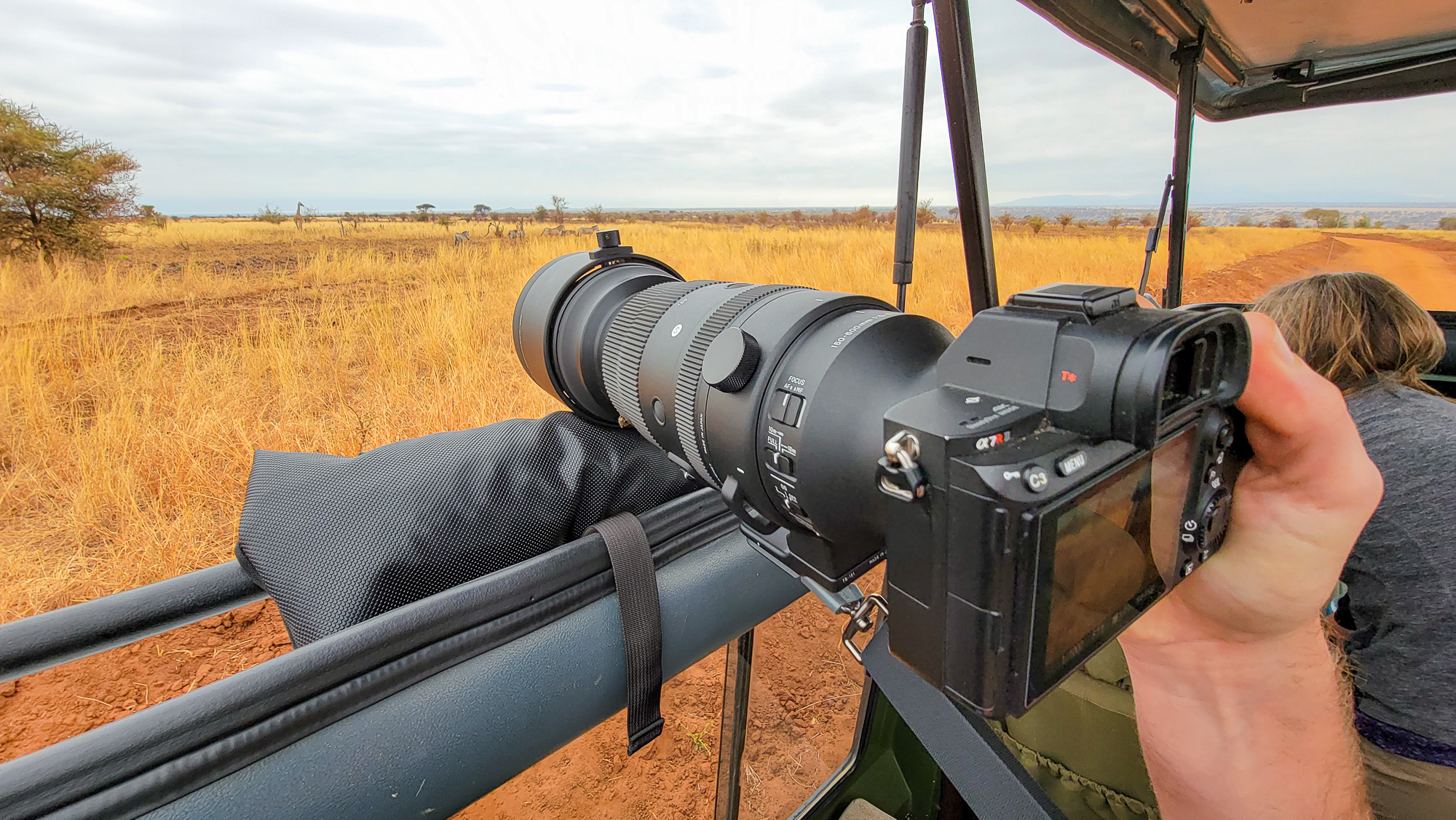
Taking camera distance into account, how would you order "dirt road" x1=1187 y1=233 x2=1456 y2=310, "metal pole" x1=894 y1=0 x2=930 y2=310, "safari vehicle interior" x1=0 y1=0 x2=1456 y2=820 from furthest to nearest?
"dirt road" x1=1187 y1=233 x2=1456 y2=310 < "metal pole" x1=894 y1=0 x2=930 y2=310 < "safari vehicle interior" x1=0 y1=0 x2=1456 y2=820

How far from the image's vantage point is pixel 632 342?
83 cm

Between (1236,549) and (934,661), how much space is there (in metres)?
0.34

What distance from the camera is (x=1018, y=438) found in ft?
1.24

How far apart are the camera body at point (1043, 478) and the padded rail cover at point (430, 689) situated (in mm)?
397

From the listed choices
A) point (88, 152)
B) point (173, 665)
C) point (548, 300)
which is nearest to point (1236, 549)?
point (548, 300)

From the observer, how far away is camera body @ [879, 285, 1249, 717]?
350 mm

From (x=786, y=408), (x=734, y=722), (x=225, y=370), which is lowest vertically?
(x=734, y=722)

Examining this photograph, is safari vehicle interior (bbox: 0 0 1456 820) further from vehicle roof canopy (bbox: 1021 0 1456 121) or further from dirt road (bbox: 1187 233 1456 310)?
dirt road (bbox: 1187 233 1456 310)

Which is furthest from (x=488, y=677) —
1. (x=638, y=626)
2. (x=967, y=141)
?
(x=967, y=141)

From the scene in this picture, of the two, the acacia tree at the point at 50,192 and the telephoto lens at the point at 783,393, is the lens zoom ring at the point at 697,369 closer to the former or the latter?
the telephoto lens at the point at 783,393

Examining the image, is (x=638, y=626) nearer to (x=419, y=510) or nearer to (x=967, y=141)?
(x=419, y=510)

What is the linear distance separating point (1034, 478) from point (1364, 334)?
4.09 ft

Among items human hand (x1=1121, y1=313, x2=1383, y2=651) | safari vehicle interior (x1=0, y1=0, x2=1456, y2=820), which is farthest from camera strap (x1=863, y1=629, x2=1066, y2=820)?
human hand (x1=1121, y1=313, x2=1383, y2=651)

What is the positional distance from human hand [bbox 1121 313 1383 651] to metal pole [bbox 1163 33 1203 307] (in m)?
1.17
